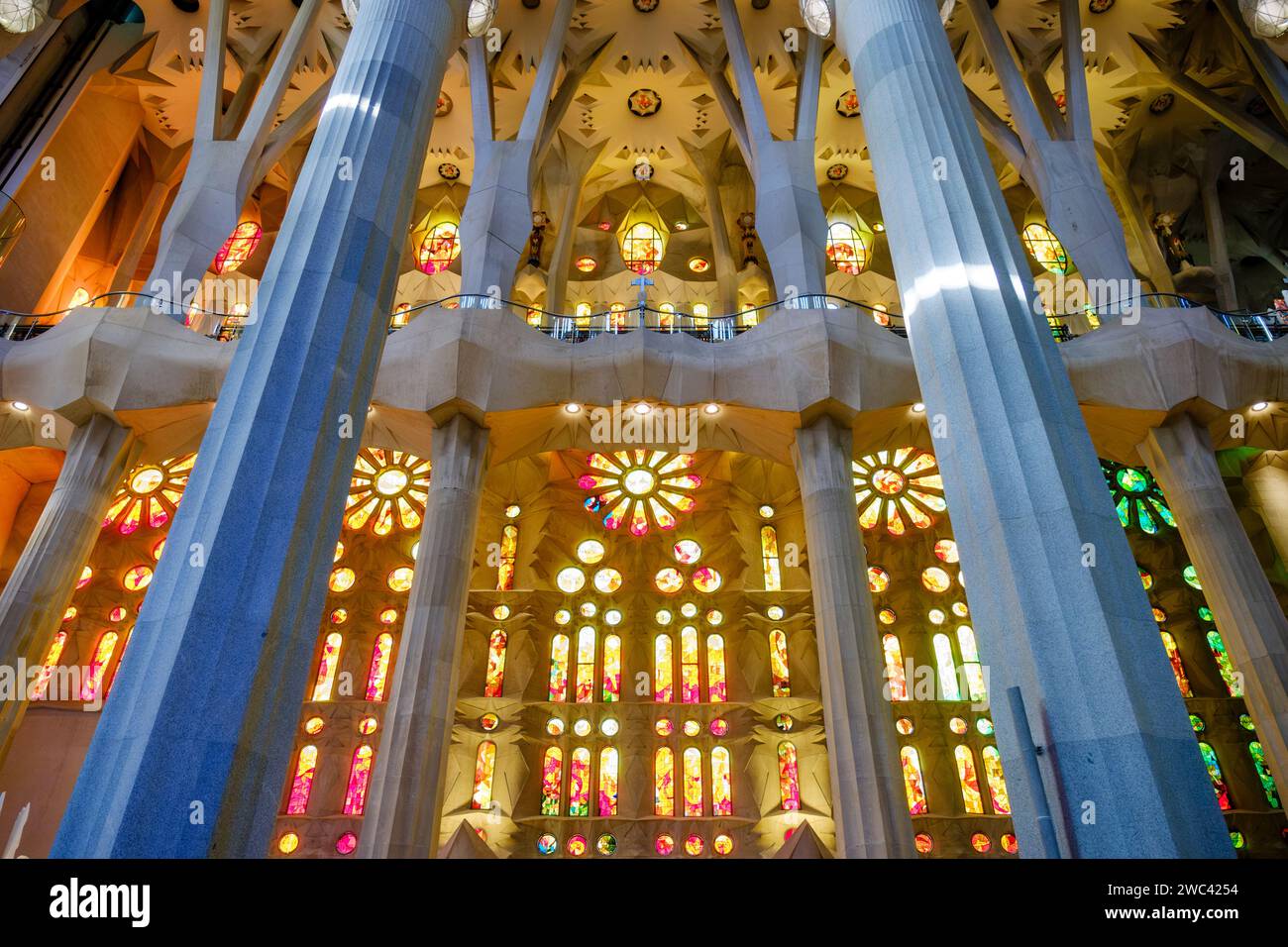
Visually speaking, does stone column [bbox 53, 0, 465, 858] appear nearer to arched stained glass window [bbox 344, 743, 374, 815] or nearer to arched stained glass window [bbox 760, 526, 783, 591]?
arched stained glass window [bbox 344, 743, 374, 815]

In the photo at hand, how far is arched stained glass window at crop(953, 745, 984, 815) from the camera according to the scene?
18562 mm

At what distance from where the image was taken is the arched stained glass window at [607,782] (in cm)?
1852

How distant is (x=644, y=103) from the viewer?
22.7 m

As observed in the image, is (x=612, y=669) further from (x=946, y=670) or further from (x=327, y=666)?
(x=946, y=670)

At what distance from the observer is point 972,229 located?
7.12m

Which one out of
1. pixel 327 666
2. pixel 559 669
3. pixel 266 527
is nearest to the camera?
pixel 266 527

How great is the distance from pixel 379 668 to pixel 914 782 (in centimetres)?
1279

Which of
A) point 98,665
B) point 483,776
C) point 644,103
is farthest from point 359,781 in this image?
point 644,103

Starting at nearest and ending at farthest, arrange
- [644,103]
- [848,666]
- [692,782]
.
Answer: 1. [848,666]
2. [692,782]
3. [644,103]

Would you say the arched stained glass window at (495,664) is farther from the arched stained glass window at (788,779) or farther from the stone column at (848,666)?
the stone column at (848,666)

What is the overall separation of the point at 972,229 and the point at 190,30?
21.2m
